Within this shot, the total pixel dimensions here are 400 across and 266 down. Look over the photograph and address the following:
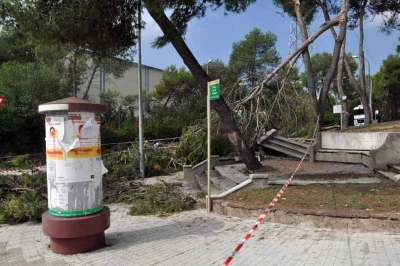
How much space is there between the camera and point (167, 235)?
238 inches

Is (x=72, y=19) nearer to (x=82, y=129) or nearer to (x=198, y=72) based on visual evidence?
(x=198, y=72)

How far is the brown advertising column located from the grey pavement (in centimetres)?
30

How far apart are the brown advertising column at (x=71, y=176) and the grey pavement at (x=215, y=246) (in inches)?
11.9

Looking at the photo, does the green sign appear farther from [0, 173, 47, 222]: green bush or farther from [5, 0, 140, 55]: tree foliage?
[0, 173, 47, 222]: green bush

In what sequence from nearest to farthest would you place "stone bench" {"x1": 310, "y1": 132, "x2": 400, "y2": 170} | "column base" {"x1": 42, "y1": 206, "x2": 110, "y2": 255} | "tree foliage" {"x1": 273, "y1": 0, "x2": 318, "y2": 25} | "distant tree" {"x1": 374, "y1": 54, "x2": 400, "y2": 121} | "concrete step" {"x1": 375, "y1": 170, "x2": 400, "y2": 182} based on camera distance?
1. "column base" {"x1": 42, "y1": 206, "x2": 110, "y2": 255}
2. "concrete step" {"x1": 375, "y1": 170, "x2": 400, "y2": 182}
3. "stone bench" {"x1": 310, "y1": 132, "x2": 400, "y2": 170}
4. "tree foliage" {"x1": 273, "y1": 0, "x2": 318, "y2": 25}
5. "distant tree" {"x1": 374, "y1": 54, "x2": 400, "y2": 121}

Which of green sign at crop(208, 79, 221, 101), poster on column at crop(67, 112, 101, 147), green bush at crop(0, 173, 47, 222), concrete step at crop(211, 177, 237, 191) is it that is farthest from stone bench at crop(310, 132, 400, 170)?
green bush at crop(0, 173, 47, 222)

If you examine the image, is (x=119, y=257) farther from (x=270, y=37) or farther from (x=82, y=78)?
(x=270, y=37)

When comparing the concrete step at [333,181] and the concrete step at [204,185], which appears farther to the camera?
the concrete step at [204,185]

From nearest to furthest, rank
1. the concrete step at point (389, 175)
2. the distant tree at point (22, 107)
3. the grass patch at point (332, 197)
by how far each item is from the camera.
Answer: the grass patch at point (332, 197)
the concrete step at point (389, 175)
the distant tree at point (22, 107)

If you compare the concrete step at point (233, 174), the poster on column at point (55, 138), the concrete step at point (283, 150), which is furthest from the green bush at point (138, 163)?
the poster on column at point (55, 138)

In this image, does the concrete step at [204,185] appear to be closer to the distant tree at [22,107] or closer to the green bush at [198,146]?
the green bush at [198,146]

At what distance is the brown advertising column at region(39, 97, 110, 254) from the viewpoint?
5.14 m

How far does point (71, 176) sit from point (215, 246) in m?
2.35

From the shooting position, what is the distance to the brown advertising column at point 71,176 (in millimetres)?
5145
